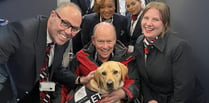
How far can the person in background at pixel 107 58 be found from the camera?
76.9 inches

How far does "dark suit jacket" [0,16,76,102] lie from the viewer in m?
1.56

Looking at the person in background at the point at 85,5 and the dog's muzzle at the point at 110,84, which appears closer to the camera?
the dog's muzzle at the point at 110,84

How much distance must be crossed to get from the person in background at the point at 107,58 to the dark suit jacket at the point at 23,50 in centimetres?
43

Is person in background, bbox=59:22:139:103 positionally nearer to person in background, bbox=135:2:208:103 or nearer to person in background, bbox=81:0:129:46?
person in background, bbox=135:2:208:103

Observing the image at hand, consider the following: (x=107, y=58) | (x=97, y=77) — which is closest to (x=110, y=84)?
(x=97, y=77)

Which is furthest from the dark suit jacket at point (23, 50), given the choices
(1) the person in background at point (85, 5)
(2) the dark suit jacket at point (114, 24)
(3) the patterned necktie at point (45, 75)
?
(1) the person in background at point (85, 5)

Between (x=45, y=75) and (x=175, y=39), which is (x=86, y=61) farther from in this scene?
(x=175, y=39)

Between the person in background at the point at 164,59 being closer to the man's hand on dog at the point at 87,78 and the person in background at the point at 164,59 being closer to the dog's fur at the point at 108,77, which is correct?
the dog's fur at the point at 108,77

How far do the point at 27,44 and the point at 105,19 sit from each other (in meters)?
1.44

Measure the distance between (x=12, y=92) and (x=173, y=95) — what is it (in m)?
1.17

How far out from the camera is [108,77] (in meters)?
1.91

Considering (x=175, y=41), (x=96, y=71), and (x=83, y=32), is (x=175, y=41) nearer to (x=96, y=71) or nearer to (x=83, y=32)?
(x=96, y=71)

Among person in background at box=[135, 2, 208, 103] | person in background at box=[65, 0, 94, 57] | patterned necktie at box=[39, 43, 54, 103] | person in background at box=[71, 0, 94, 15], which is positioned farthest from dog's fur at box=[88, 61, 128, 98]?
person in background at box=[71, 0, 94, 15]

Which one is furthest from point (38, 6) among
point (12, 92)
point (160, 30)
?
point (160, 30)
